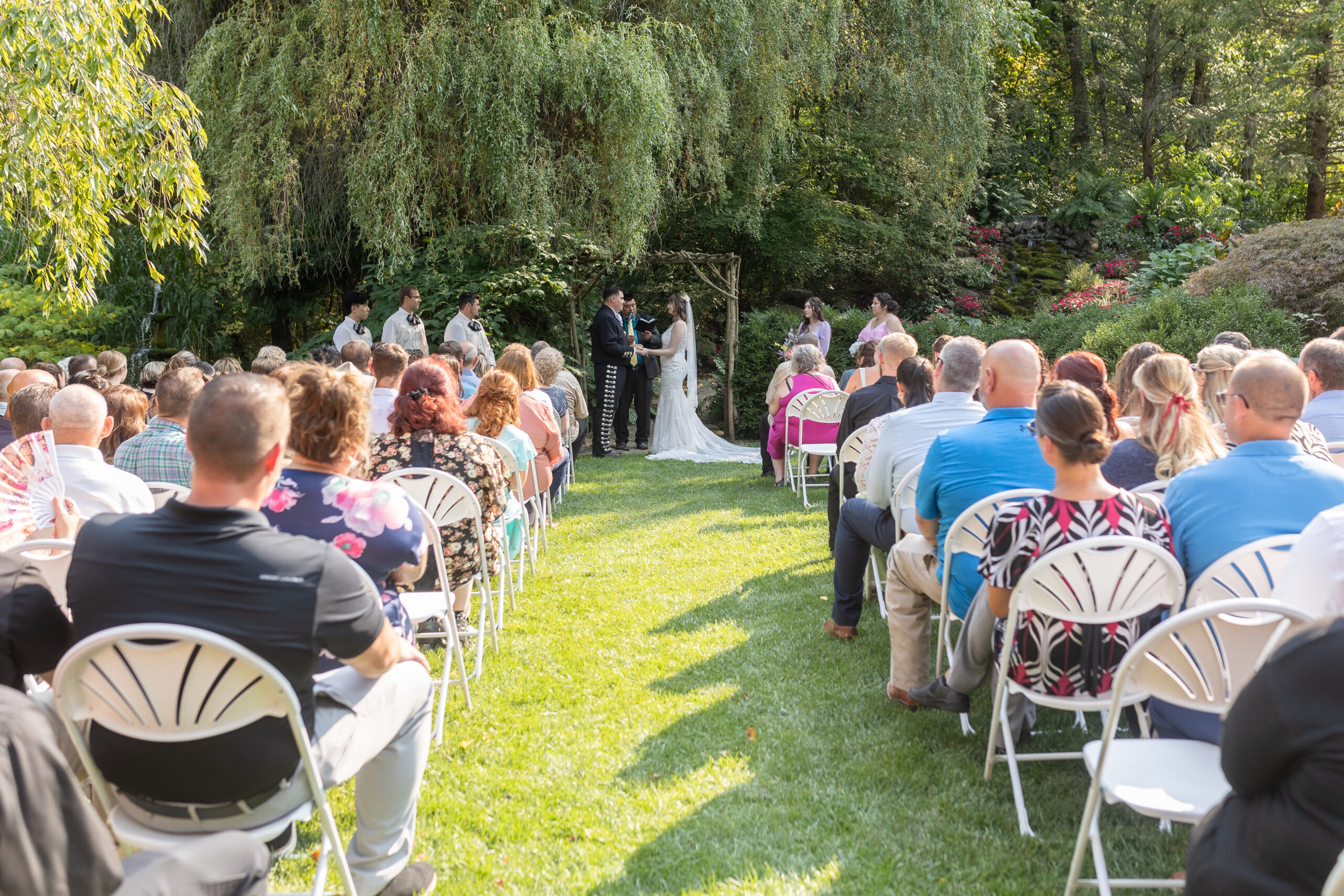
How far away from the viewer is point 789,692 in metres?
4.18

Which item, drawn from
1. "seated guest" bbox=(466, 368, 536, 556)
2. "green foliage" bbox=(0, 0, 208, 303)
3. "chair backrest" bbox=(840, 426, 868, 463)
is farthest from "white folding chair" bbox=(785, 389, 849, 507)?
"green foliage" bbox=(0, 0, 208, 303)

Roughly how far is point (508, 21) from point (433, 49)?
0.85m

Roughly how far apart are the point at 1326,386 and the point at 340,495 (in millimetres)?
Answer: 4551

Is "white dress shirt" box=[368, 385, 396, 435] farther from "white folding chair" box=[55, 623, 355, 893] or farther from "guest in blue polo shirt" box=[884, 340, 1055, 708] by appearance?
"white folding chair" box=[55, 623, 355, 893]

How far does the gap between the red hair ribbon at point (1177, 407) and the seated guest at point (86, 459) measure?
385 centimetres

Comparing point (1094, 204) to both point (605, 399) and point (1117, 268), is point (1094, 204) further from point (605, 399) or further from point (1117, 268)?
point (605, 399)

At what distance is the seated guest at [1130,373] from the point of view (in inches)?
181

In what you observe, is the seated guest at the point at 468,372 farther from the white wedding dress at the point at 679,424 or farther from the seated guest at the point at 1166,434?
the seated guest at the point at 1166,434

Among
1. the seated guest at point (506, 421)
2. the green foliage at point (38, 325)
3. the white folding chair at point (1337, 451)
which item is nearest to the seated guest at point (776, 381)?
the seated guest at point (506, 421)

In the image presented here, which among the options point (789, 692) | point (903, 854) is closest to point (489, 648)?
point (789, 692)

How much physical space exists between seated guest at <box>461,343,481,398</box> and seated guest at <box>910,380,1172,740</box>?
16.4ft

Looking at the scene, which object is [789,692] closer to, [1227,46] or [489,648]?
[489,648]

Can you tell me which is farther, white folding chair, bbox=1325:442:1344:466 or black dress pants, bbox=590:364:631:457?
black dress pants, bbox=590:364:631:457

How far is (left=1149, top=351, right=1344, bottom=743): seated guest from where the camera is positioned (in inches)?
108
